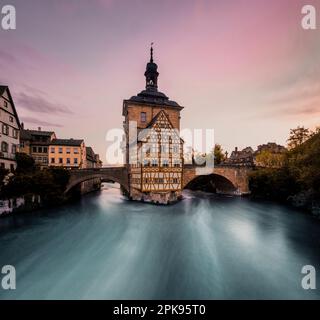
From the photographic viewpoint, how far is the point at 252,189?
38.0m

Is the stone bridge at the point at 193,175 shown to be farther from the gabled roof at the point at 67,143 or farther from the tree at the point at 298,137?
the gabled roof at the point at 67,143

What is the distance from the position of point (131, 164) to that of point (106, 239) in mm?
15849

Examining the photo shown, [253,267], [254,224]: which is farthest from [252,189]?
[253,267]

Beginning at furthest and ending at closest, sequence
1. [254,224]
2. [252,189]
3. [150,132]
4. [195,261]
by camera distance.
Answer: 1. [252,189]
2. [150,132]
3. [254,224]
4. [195,261]

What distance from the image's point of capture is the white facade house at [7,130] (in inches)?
886

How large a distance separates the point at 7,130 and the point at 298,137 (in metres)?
41.8

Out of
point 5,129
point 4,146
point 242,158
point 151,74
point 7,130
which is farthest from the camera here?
point 242,158

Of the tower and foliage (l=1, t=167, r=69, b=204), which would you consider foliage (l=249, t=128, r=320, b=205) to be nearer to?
the tower

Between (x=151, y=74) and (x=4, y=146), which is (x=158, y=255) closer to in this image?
(x=4, y=146)

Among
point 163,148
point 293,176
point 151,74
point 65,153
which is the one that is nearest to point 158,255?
point 163,148

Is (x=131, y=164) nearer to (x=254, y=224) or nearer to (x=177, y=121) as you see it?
(x=177, y=121)

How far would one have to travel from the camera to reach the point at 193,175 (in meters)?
32.6

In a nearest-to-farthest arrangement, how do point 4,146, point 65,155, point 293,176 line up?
point 4,146 < point 293,176 < point 65,155
